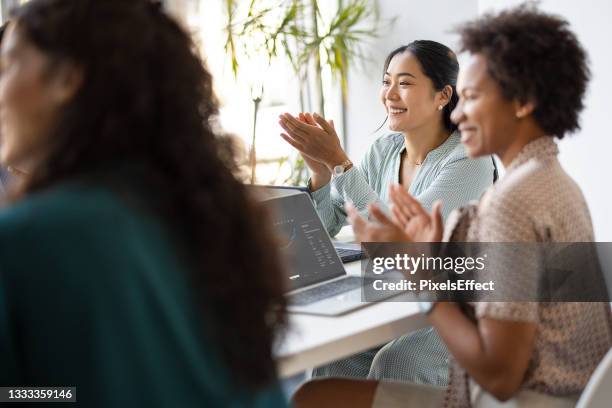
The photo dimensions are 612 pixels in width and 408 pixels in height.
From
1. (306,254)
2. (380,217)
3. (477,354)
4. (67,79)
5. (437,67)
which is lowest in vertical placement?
(477,354)

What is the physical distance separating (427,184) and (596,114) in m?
1.05

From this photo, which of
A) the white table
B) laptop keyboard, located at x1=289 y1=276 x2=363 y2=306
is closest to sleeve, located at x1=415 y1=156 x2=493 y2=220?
laptop keyboard, located at x1=289 y1=276 x2=363 y2=306

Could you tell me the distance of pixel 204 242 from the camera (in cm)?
81

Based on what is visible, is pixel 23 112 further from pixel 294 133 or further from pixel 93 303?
pixel 294 133

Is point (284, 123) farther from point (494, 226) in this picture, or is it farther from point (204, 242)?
point (204, 242)

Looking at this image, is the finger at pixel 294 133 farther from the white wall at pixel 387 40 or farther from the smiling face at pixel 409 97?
the white wall at pixel 387 40

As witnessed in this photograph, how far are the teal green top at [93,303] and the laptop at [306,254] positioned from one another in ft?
3.12

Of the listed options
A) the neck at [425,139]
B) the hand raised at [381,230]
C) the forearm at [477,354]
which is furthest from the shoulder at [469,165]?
the forearm at [477,354]

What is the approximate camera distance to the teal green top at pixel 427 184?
2.20 m

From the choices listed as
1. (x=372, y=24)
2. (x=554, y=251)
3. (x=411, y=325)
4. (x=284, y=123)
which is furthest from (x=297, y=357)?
(x=372, y=24)

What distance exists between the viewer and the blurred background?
3.79 metres

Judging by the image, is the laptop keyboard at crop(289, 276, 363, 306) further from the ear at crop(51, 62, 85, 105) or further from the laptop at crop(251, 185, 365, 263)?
the ear at crop(51, 62, 85, 105)

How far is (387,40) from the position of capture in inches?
166

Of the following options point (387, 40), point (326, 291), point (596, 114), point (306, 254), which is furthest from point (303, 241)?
point (387, 40)
